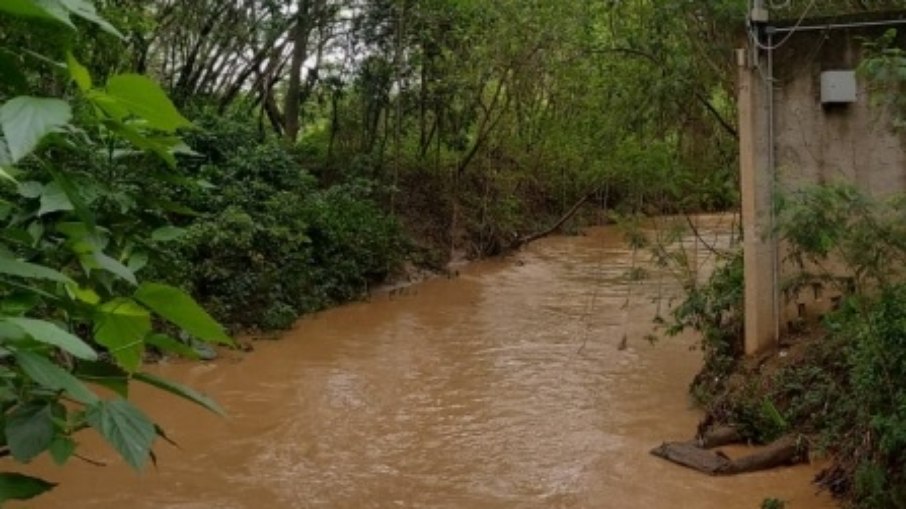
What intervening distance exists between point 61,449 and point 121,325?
0.45 feet

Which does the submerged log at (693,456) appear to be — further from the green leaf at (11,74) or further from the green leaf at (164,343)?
the green leaf at (11,74)

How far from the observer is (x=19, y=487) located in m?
0.86

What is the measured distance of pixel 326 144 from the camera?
1495cm

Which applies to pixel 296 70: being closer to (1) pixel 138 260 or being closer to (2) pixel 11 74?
(1) pixel 138 260

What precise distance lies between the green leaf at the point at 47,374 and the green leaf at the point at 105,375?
0.40 feet

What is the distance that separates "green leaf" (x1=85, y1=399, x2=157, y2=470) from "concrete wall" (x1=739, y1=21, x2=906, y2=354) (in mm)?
5896

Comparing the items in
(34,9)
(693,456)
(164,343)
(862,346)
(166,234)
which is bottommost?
(693,456)

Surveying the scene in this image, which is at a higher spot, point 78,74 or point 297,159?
point 297,159

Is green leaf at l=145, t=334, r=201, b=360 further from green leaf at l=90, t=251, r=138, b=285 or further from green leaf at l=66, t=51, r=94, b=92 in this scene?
green leaf at l=66, t=51, r=94, b=92

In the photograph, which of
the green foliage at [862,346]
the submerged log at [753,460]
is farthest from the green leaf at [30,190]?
the submerged log at [753,460]

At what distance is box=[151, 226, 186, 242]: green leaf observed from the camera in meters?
1.19

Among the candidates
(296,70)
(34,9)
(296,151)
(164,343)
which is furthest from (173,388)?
(296,151)

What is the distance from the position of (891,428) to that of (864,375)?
47 cm

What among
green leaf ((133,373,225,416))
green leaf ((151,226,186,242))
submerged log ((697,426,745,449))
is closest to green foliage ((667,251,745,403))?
submerged log ((697,426,745,449))
